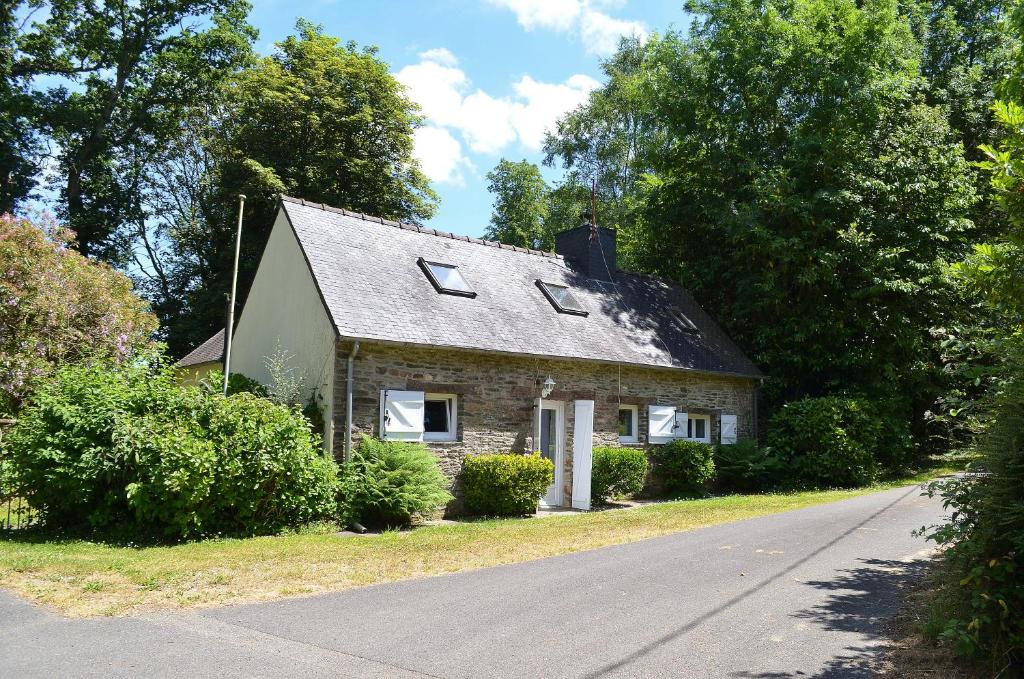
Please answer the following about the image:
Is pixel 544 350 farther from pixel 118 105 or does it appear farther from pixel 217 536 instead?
pixel 118 105

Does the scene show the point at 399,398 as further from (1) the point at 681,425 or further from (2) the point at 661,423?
(1) the point at 681,425

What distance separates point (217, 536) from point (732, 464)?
12203 millimetres

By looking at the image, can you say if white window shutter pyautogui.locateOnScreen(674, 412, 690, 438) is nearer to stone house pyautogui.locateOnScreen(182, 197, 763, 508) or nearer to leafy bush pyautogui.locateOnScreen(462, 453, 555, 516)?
stone house pyautogui.locateOnScreen(182, 197, 763, 508)

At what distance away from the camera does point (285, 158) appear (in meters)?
26.8

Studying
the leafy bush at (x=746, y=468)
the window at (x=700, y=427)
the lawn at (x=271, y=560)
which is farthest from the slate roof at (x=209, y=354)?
the leafy bush at (x=746, y=468)

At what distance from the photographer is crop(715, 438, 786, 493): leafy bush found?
683 inches

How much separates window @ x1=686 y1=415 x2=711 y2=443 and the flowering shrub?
13.2 metres

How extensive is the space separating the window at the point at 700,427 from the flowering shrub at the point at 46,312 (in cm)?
1320

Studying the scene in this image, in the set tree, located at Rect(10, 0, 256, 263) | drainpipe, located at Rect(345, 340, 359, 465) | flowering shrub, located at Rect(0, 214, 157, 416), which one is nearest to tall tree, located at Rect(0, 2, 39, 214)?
tree, located at Rect(10, 0, 256, 263)

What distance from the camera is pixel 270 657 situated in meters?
5.00

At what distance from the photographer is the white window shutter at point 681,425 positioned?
1706 centimetres

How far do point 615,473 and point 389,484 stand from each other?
555 centimetres

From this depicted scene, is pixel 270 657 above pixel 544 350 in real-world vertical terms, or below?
below

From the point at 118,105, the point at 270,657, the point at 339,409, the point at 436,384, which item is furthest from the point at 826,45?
the point at 118,105
